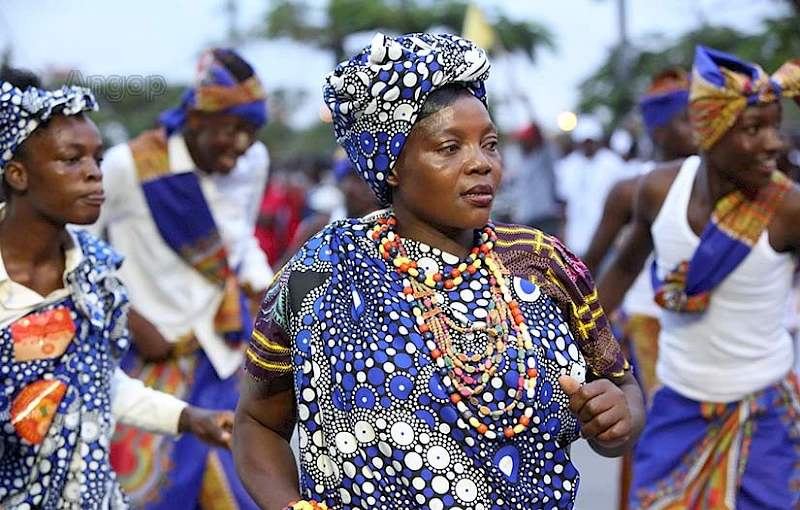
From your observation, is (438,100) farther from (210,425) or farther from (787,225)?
(787,225)

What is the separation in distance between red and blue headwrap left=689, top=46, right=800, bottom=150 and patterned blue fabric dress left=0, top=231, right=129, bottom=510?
7.40 ft

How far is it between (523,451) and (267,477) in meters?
0.61

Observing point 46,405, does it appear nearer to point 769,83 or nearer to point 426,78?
point 426,78

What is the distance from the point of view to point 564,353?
2596 millimetres

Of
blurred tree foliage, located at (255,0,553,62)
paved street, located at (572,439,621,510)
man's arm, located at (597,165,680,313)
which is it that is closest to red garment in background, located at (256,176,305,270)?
paved street, located at (572,439,621,510)

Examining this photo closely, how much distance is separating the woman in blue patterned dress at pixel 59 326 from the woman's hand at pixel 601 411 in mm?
1352

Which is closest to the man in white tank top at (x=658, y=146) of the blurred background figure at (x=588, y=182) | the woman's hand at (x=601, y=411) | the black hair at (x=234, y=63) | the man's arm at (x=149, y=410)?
the black hair at (x=234, y=63)

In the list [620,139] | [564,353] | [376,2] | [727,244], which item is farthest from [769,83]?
[376,2]

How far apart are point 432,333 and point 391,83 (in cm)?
52

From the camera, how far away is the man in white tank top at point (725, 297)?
4.50m

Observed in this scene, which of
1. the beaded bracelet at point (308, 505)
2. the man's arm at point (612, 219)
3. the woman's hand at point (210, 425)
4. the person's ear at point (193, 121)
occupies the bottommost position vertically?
the man's arm at point (612, 219)

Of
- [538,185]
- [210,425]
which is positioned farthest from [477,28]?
[210,425]

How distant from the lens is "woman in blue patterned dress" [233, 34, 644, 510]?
2473 mm

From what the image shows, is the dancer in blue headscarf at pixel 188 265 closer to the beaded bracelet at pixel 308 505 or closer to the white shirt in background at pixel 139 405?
the white shirt in background at pixel 139 405
